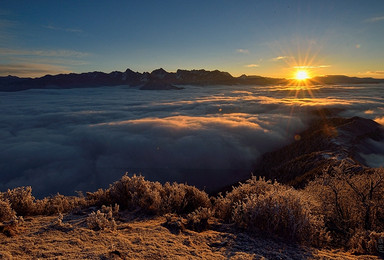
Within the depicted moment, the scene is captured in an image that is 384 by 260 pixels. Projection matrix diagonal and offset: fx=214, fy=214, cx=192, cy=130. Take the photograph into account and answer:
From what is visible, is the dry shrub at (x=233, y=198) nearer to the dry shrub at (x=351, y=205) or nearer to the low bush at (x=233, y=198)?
the low bush at (x=233, y=198)

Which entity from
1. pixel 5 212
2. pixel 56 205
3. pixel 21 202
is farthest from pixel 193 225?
pixel 21 202

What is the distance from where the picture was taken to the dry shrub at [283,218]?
3484 mm

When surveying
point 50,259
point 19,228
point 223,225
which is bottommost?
point 223,225

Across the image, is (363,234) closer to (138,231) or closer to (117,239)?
(138,231)

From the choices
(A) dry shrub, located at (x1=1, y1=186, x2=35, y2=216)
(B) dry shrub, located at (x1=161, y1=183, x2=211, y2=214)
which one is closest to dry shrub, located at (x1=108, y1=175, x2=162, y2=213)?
(B) dry shrub, located at (x1=161, y1=183, x2=211, y2=214)

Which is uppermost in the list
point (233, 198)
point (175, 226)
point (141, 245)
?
point (141, 245)

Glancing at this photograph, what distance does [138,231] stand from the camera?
3.50 meters

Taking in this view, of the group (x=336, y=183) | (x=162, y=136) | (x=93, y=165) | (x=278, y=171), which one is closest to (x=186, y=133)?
(x=162, y=136)

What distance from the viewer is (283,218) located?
11.8ft

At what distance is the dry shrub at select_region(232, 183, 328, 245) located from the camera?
3.48 meters

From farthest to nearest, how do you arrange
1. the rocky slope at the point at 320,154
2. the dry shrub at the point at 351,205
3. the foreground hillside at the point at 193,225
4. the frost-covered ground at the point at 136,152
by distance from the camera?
the frost-covered ground at the point at 136,152 < the rocky slope at the point at 320,154 < the dry shrub at the point at 351,205 < the foreground hillside at the point at 193,225

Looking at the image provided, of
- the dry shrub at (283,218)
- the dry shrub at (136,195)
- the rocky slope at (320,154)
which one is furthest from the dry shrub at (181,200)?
the rocky slope at (320,154)

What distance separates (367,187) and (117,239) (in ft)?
20.0

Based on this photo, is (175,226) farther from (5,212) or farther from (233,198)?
(5,212)
